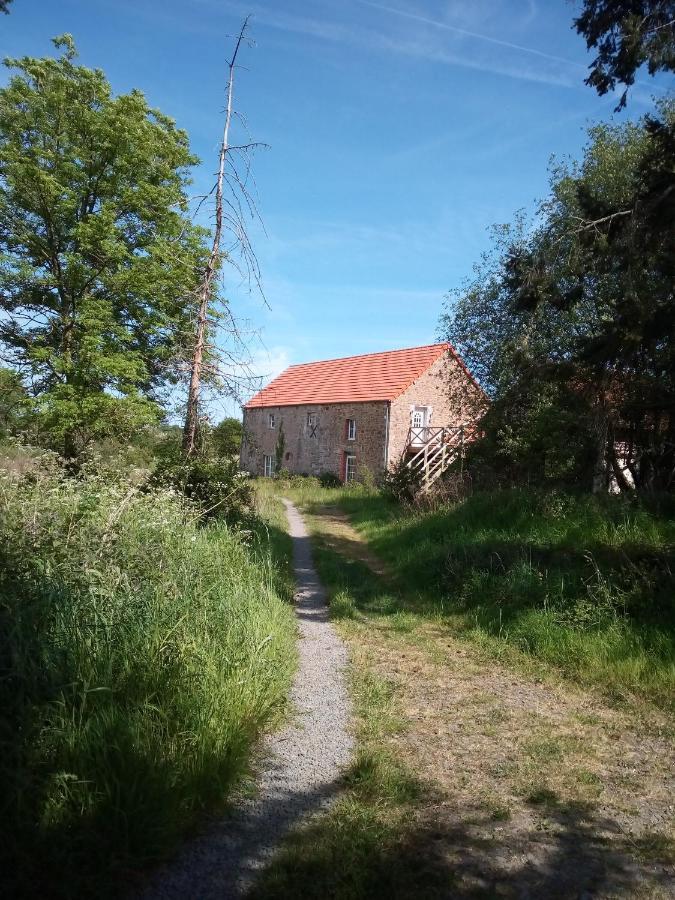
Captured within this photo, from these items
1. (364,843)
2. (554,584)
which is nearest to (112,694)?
(364,843)

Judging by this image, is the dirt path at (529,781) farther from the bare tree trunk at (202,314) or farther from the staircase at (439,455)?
the staircase at (439,455)

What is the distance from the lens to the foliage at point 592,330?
7.32m

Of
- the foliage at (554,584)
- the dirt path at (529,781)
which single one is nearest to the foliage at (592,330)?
the foliage at (554,584)

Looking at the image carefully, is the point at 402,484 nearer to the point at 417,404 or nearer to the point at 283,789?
the point at 417,404

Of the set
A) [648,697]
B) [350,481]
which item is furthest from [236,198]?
[350,481]

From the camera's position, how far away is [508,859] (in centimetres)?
310

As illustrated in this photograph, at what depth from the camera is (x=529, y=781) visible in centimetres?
394

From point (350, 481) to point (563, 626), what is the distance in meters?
21.2

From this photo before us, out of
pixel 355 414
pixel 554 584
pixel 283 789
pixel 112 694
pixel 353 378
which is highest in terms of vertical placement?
pixel 353 378

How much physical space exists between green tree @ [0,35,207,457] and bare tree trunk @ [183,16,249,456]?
6963mm

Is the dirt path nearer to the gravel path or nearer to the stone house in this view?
the gravel path

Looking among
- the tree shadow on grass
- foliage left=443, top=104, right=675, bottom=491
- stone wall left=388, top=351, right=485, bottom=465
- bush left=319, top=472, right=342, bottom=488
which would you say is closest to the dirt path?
the tree shadow on grass

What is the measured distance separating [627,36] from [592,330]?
782 cm

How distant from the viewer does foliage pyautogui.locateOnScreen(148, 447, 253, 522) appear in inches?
395
